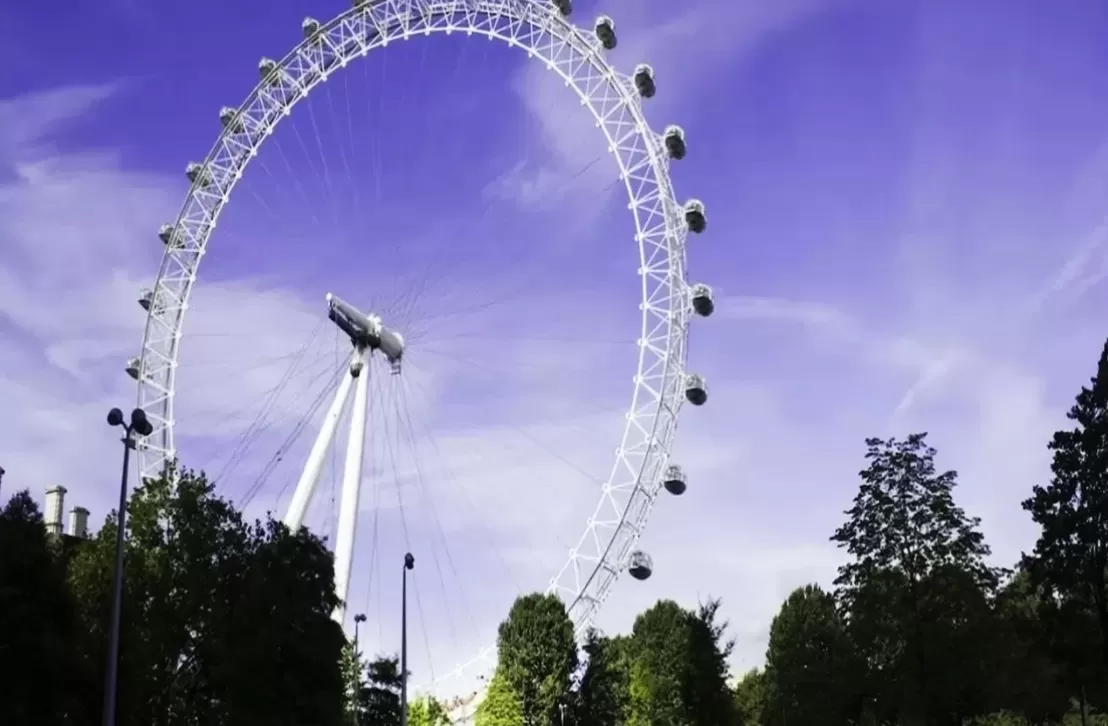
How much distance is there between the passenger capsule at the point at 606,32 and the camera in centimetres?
5400

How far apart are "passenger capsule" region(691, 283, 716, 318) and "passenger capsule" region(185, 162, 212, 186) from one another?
26.3 metres

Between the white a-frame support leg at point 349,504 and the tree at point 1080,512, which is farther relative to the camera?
the tree at point 1080,512

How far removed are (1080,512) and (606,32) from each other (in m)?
30.2

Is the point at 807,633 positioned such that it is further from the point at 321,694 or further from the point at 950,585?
the point at 321,694

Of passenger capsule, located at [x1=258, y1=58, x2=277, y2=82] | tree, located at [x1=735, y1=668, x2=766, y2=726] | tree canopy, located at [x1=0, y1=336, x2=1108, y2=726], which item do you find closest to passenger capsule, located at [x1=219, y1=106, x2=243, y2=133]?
passenger capsule, located at [x1=258, y1=58, x2=277, y2=82]

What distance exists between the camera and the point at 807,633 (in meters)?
85.6

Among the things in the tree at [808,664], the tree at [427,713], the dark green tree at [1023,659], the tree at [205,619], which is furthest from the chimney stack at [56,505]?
the dark green tree at [1023,659]

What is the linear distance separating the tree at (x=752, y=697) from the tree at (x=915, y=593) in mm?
50562

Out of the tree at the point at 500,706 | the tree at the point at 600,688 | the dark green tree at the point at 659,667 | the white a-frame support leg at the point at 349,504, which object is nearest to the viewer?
the white a-frame support leg at the point at 349,504

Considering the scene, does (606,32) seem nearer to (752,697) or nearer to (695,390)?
(695,390)

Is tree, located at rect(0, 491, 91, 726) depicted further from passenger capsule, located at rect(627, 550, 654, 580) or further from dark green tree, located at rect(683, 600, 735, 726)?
dark green tree, located at rect(683, 600, 735, 726)

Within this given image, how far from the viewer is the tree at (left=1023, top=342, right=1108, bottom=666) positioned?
5478 cm

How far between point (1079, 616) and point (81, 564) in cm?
4350

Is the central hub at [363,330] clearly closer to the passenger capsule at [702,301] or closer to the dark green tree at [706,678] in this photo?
the passenger capsule at [702,301]
